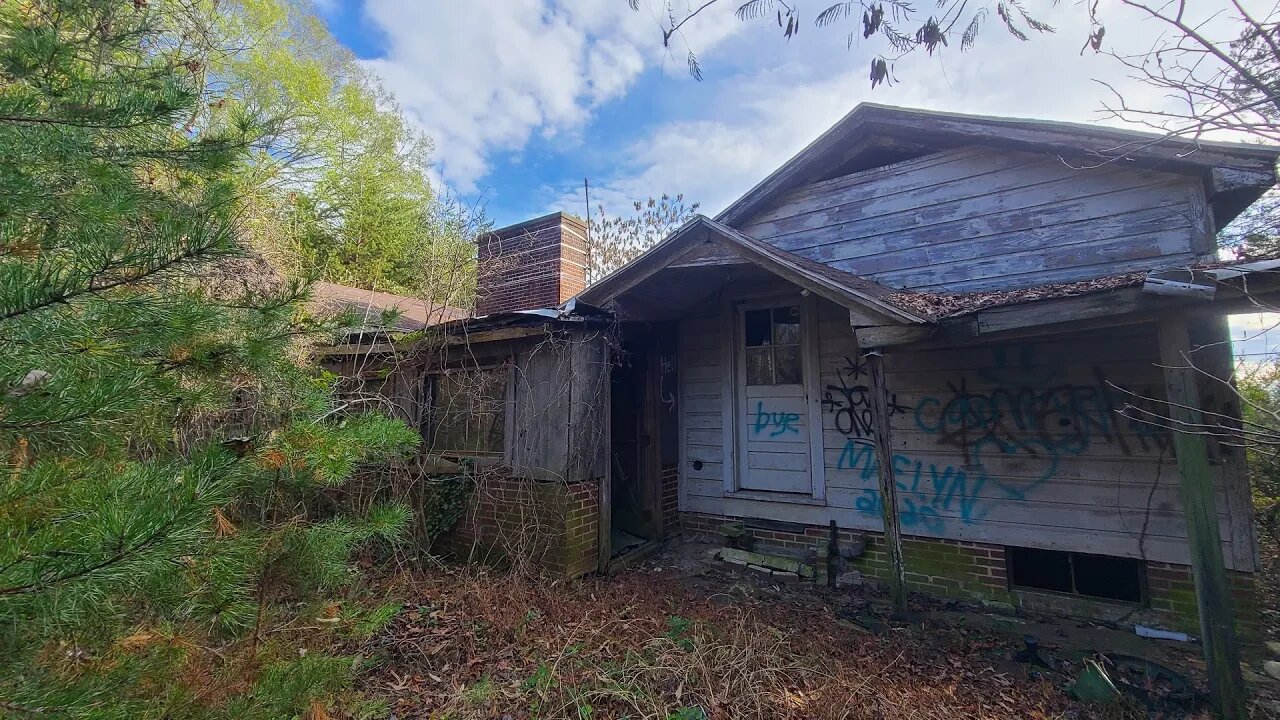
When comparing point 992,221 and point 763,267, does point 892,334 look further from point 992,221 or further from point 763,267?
point 992,221

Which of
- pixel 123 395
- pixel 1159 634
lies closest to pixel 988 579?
pixel 1159 634

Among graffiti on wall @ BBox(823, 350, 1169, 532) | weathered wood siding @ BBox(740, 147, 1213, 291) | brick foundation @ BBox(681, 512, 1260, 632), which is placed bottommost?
brick foundation @ BBox(681, 512, 1260, 632)

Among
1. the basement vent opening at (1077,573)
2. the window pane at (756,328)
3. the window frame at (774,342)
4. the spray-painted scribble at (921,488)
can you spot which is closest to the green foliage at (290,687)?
the spray-painted scribble at (921,488)

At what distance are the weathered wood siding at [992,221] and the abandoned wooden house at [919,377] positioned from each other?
0.02m

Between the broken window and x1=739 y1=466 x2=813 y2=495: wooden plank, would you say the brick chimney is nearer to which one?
the broken window

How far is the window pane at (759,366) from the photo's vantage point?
6.11 metres

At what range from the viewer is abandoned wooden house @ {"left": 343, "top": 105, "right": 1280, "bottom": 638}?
405cm

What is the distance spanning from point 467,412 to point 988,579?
5.48m

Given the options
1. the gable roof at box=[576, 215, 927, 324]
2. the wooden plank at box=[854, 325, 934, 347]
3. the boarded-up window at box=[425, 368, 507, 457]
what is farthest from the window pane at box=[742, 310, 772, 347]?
the boarded-up window at box=[425, 368, 507, 457]

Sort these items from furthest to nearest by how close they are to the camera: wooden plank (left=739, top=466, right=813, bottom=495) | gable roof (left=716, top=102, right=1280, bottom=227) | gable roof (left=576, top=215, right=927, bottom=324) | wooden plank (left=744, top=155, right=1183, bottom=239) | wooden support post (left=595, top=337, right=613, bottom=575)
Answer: wooden plank (left=739, top=466, right=813, bottom=495)
wooden support post (left=595, top=337, right=613, bottom=575)
wooden plank (left=744, top=155, right=1183, bottom=239)
gable roof (left=716, top=102, right=1280, bottom=227)
gable roof (left=576, top=215, right=927, bottom=324)

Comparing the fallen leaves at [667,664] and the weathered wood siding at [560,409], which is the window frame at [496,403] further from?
the fallen leaves at [667,664]

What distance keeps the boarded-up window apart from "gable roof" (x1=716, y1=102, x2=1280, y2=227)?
351 cm

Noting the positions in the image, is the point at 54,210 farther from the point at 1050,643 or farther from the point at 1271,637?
the point at 1271,637

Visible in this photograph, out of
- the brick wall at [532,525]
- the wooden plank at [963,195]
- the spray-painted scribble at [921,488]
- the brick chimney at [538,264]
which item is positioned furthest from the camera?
the brick chimney at [538,264]
